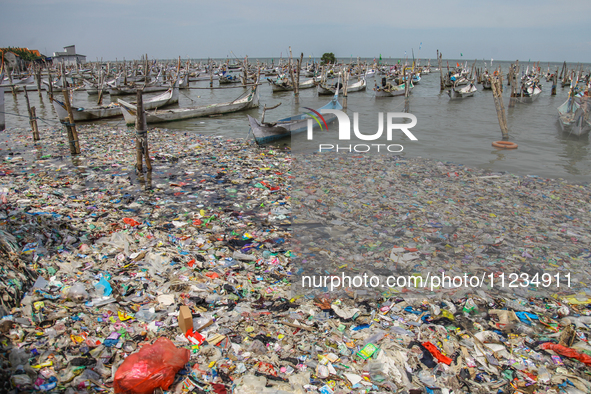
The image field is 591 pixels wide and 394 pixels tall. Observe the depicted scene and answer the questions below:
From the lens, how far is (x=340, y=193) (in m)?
7.58

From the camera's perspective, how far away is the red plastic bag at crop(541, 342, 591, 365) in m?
3.13

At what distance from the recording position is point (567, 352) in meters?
3.21

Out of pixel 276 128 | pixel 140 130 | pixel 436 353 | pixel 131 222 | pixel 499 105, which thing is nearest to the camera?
pixel 436 353

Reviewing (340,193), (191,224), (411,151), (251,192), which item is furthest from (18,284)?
(411,151)

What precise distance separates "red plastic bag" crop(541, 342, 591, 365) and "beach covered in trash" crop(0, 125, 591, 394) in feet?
0.04

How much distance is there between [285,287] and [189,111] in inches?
566

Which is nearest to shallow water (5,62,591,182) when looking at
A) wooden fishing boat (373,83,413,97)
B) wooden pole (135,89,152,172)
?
wooden fishing boat (373,83,413,97)

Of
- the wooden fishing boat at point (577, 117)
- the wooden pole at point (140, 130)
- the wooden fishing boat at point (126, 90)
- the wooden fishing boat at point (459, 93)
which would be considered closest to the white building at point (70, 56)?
the wooden fishing boat at point (126, 90)

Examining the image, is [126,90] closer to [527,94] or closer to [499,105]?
[499,105]

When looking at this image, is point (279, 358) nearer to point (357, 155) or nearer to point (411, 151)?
point (357, 155)

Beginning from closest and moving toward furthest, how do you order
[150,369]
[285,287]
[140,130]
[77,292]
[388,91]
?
[150,369]
[77,292]
[285,287]
[140,130]
[388,91]

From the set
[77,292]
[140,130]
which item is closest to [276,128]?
[140,130]

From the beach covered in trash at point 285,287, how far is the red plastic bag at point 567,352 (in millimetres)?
13

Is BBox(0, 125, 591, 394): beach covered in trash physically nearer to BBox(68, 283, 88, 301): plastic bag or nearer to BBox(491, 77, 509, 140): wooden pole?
BBox(68, 283, 88, 301): plastic bag
